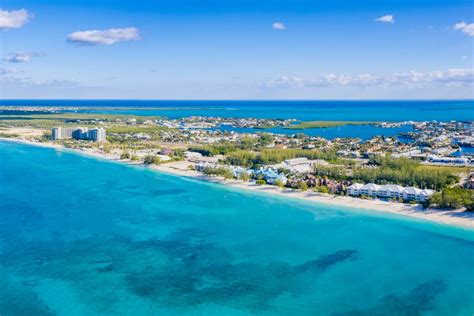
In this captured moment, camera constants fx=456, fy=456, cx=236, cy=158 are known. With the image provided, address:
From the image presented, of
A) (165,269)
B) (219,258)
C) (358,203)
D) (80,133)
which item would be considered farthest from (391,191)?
(80,133)

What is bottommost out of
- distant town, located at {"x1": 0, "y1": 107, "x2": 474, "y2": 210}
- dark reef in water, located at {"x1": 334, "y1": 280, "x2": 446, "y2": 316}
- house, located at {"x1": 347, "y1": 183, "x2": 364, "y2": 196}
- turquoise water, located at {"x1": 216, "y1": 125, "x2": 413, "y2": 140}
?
dark reef in water, located at {"x1": 334, "y1": 280, "x2": 446, "y2": 316}

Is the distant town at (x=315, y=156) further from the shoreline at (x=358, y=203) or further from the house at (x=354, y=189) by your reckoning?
the shoreline at (x=358, y=203)

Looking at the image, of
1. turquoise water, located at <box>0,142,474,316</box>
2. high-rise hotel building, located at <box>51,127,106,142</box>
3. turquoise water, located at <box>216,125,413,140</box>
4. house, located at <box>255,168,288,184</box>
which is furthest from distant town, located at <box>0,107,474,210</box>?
turquoise water, located at <box>0,142,474,316</box>

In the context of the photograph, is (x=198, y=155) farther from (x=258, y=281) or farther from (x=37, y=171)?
(x=258, y=281)

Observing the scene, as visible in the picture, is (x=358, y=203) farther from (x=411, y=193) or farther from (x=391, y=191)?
(x=411, y=193)

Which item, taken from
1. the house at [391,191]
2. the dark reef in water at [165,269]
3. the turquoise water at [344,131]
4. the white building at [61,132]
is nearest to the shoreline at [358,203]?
the house at [391,191]

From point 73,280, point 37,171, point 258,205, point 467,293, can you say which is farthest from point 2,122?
point 467,293

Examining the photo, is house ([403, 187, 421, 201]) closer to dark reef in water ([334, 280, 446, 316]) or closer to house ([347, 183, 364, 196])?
house ([347, 183, 364, 196])
